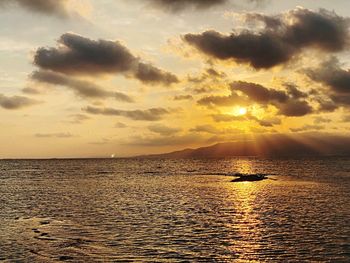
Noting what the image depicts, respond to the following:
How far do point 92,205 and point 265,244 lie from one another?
39.0 m

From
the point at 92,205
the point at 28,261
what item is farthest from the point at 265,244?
the point at 92,205

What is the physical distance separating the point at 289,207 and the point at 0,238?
42580 mm

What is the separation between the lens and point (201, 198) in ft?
265

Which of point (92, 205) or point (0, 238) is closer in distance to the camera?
point (0, 238)

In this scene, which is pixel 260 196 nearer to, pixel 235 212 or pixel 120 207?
pixel 235 212

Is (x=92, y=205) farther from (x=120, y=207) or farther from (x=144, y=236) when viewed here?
(x=144, y=236)

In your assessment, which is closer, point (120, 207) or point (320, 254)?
point (320, 254)

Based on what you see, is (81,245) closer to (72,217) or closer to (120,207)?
(72,217)

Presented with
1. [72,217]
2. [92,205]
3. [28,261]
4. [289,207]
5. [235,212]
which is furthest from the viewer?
[92,205]

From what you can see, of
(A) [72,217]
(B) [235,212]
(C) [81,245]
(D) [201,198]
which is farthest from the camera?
(D) [201,198]

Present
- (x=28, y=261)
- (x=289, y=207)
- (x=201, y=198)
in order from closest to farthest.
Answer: (x=28, y=261)
(x=289, y=207)
(x=201, y=198)

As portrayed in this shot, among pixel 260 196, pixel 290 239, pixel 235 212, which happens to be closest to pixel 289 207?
pixel 235 212

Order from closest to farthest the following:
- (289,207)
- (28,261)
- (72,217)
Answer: (28,261) < (72,217) < (289,207)

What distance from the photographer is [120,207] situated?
222 feet
